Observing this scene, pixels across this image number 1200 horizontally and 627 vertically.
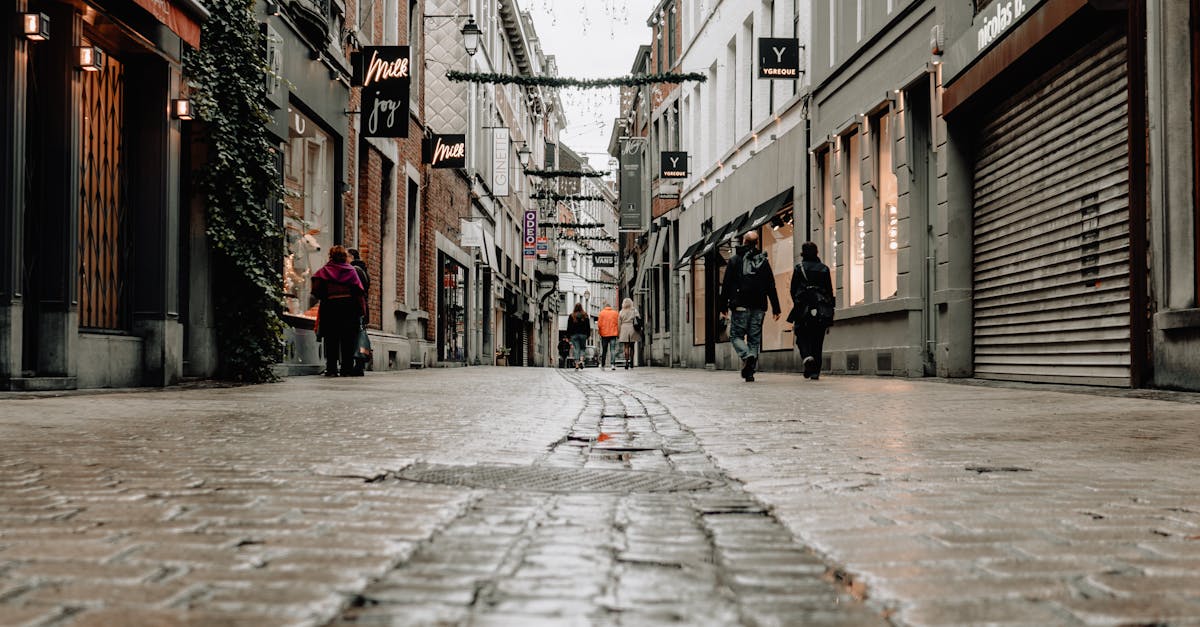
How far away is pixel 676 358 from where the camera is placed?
3512cm

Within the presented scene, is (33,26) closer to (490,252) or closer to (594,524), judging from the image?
(594,524)

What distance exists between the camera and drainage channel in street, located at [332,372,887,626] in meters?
2.07

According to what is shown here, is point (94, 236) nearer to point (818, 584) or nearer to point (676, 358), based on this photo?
point (818, 584)

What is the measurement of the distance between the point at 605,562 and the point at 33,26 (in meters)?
8.45

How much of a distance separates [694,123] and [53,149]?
82.0 feet

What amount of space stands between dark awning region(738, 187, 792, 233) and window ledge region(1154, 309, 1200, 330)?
12.7 meters

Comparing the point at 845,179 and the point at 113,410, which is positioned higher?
the point at 845,179

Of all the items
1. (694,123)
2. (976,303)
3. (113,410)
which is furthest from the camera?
(694,123)

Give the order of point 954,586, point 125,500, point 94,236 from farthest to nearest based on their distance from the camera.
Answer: point 94,236
point 125,500
point 954,586

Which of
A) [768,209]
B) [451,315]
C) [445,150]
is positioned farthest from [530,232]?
[768,209]

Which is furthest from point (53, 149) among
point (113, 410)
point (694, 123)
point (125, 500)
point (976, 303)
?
point (694, 123)

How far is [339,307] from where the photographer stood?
15.6 metres

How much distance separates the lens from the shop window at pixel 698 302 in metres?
31.0

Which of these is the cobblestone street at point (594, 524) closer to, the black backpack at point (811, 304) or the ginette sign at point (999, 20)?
the ginette sign at point (999, 20)
